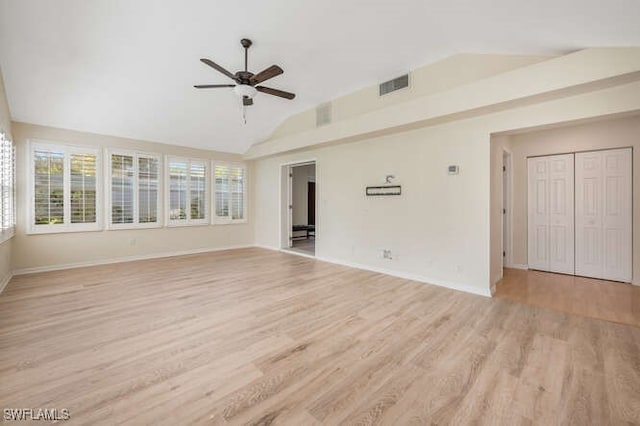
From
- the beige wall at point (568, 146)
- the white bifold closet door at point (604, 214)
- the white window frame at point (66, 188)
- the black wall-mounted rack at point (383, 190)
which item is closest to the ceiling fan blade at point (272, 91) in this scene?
the black wall-mounted rack at point (383, 190)

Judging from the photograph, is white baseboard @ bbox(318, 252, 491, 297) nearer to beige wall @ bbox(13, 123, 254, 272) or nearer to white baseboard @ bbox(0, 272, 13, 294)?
beige wall @ bbox(13, 123, 254, 272)

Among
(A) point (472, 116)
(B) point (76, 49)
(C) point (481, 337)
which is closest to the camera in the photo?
(C) point (481, 337)

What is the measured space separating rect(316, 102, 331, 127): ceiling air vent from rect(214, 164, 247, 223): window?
311 cm

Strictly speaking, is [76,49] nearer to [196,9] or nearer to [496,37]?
[196,9]

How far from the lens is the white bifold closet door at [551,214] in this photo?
4734 mm

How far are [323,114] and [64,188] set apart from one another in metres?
5.15

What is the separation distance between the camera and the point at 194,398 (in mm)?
1754

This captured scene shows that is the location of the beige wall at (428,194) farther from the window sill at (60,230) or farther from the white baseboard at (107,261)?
Answer: the window sill at (60,230)

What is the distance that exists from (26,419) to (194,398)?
92 centimetres

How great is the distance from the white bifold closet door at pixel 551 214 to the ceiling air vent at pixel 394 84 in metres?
2.97

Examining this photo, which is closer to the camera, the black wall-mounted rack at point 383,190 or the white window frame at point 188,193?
the black wall-mounted rack at point 383,190

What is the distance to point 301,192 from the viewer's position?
31.8 feet

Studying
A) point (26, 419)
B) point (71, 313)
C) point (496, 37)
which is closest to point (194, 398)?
point (26, 419)

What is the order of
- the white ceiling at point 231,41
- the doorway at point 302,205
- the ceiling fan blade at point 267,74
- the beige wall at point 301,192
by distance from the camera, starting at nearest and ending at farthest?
the white ceiling at point 231,41, the ceiling fan blade at point 267,74, the doorway at point 302,205, the beige wall at point 301,192
